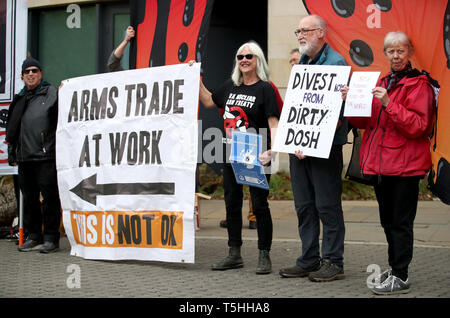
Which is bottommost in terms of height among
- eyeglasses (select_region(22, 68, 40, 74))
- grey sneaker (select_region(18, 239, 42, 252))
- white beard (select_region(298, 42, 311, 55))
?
grey sneaker (select_region(18, 239, 42, 252))

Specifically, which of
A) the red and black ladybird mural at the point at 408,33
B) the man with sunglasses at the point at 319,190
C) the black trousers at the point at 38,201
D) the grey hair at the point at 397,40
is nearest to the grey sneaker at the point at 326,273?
the man with sunglasses at the point at 319,190

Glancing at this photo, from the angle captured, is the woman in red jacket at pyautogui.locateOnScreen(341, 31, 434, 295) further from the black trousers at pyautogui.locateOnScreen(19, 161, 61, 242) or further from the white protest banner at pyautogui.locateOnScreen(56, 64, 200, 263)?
the black trousers at pyautogui.locateOnScreen(19, 161, 61, 242)

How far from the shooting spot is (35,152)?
768cm

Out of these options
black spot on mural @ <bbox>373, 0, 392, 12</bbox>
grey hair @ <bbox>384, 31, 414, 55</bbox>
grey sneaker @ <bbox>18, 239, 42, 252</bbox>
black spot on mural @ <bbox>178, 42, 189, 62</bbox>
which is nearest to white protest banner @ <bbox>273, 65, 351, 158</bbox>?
grey hair @ <bbox>384, 31, 414, 55</bbox>

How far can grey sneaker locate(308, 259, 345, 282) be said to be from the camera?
18.9ft

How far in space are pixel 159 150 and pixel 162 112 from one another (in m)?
0.38

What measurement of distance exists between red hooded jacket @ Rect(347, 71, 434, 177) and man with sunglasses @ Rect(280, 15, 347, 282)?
0.38 meters

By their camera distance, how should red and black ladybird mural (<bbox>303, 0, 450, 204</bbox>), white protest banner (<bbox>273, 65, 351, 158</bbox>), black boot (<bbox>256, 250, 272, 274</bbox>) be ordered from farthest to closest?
1. black boot (<bbox>256, 250, 272, 274</bbox>)
2. white protest banner (<bbox>273, 65, 351, 158</bbox>)
3. red and black ladybird mural (<bbox>303, 0, 450, 204</bbox>)

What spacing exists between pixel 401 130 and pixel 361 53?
0.88 meters

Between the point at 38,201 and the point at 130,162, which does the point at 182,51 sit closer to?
the point at 130,162

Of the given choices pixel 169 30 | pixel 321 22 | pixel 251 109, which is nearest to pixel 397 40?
pixel 321 22

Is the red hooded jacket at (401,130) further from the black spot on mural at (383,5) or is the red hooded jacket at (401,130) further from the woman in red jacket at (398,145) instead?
the black spot on mural at (383,5)

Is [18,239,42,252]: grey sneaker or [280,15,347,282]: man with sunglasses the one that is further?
[18,239,42,252]: grey sneaker

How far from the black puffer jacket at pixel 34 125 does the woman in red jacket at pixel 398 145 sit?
374 cm
